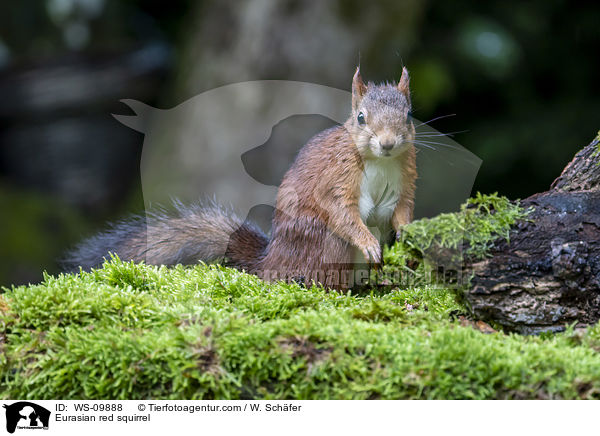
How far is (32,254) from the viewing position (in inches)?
241

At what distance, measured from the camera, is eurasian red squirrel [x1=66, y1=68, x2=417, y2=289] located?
2801 millimetres

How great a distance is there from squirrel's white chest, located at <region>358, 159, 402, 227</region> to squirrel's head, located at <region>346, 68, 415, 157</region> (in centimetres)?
9

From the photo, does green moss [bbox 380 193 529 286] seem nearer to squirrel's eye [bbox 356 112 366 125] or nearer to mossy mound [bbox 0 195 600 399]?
mossy mound [bbox 0 195 600 399]

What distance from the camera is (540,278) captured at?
2.26 meters

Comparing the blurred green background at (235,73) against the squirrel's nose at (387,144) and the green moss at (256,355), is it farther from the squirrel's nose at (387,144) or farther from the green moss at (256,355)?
the green moss at (256,355)

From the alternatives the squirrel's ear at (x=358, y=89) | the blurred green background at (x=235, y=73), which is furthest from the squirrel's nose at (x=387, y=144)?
the blurred green background at (x=235, y=73)

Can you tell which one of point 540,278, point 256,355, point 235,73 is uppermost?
point 235,73

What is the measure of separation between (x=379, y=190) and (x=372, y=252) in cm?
29

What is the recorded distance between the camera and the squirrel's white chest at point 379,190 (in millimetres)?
2896

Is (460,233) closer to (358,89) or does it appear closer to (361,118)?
(361,118)
